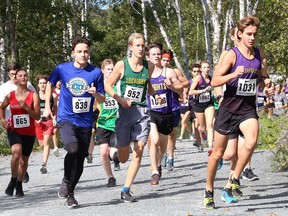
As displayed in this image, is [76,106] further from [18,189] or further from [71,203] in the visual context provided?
[18,189]

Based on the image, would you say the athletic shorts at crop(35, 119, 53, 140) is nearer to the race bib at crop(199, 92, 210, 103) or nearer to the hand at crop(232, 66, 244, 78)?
the race bib at crop(199, 92, 210, 103)

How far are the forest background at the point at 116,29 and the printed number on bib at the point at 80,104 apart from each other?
18.6 m

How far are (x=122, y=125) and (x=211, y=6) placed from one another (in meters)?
27.8

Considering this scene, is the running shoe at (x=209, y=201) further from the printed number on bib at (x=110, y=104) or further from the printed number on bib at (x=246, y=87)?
the printed number on bib at (x=110, y=104)

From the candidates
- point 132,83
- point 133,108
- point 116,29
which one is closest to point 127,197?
point 133,108

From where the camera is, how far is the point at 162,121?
12.5 m

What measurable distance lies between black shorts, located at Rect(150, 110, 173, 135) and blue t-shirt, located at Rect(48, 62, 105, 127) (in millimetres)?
2919

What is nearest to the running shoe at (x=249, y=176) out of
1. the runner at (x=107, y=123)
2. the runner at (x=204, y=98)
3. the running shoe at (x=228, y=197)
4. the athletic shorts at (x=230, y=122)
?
the runner at (x=107, y=123)

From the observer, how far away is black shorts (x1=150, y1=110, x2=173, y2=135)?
1248cm

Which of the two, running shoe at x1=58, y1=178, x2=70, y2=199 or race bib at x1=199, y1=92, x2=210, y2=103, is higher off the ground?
race bib at x1=199, y1=92, x2=210, y2=103

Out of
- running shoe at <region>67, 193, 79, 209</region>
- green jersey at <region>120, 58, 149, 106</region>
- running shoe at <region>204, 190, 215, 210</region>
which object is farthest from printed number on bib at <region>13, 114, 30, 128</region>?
running shoe at <region>204, 190, 215, 210</region>

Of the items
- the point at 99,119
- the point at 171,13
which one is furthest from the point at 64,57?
the point at 99,119

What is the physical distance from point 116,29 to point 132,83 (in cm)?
4924

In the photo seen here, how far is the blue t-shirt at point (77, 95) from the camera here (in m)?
9.53
